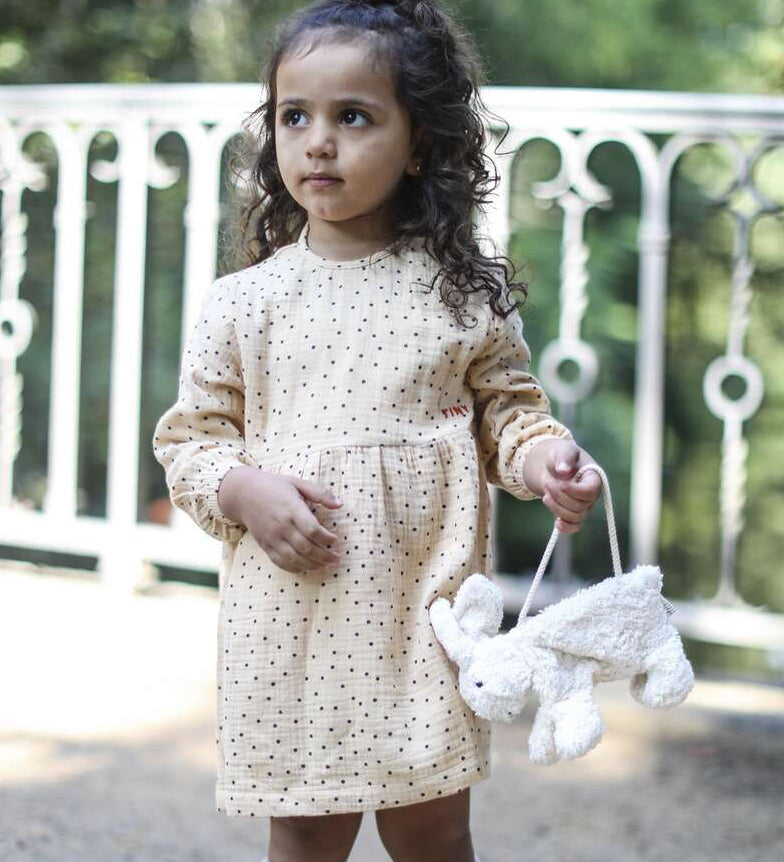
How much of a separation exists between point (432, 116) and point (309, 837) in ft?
2.91

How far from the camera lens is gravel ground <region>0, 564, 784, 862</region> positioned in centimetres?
241

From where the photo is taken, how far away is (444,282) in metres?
1.67

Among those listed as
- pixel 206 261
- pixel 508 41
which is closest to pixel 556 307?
pixel 206 261

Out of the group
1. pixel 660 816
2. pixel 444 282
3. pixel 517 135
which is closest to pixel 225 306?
pixel 444 282

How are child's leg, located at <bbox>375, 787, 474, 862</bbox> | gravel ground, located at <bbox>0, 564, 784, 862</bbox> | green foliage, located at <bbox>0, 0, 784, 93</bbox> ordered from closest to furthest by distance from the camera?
child's leg, located at <bbox>375, 787, 474, 862</bbox>, gravel ground, located at <bbox>0, 564, 784, 862</bbox>, green foliage, located at <bbox>0, 0, 784, 93</bbox>

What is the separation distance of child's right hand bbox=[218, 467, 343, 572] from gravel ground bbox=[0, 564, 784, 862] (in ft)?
3.20

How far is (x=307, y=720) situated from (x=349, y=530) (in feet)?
0.74

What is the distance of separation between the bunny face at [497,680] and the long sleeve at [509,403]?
0.76 feet

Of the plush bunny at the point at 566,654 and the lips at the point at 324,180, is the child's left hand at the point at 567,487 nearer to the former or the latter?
the plush bunny at the point at 566,654

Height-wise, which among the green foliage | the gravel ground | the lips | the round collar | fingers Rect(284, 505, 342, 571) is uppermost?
the green foliage

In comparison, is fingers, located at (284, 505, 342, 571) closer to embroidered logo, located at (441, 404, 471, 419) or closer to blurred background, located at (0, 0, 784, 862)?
embroidered logo, located at (441, 404, 471, 419)

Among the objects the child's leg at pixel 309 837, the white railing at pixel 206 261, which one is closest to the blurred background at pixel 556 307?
the white railing at pixel 206 261

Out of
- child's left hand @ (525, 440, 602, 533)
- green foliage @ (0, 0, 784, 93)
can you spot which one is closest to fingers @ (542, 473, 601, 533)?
child's left hand @ (525, 440, 602, 533)

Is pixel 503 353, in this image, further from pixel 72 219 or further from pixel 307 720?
pixel 72 219
